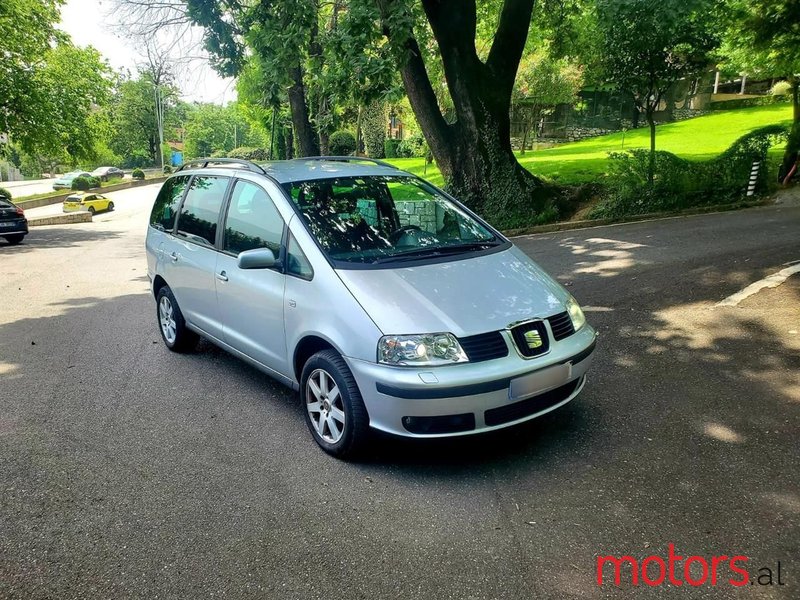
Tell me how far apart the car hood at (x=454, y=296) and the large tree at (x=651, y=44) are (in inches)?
385

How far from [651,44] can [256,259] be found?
38.7 ft

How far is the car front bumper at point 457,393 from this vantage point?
3377 mm

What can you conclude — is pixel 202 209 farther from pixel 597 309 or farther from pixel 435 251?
pixel 597 309

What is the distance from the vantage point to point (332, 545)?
120 inches

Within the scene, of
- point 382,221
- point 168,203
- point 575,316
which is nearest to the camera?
point 575,316

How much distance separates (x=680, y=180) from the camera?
13680 mm

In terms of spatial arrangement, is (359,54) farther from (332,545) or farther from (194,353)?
(332,545)

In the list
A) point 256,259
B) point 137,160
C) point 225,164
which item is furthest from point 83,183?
point 256,259

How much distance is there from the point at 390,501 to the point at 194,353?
3.50 m

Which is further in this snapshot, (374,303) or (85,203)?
(85,203)

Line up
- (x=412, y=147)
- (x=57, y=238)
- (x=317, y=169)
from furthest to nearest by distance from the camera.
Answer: (x=412, y=147) → (x=57, y=238) → (x=317, y=169)

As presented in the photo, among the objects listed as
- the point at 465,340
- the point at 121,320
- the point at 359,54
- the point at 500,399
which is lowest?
the point at 121,320

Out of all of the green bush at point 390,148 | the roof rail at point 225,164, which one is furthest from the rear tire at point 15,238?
the green bush at point 390,148

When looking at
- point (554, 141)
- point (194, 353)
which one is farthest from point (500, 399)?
point (554, 141)
